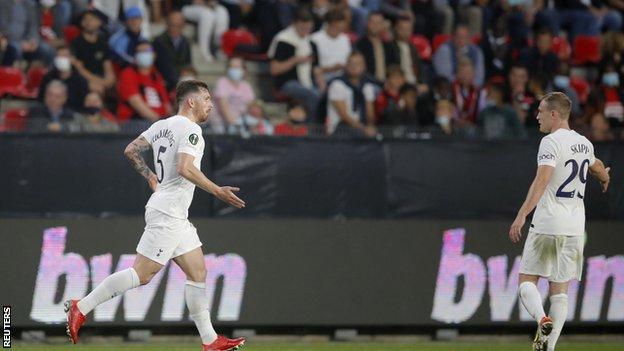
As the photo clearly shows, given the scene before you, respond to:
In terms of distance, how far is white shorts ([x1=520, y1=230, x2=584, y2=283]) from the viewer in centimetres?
1141

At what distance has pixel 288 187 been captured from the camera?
49.0 feet

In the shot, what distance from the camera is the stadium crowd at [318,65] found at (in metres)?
16.9

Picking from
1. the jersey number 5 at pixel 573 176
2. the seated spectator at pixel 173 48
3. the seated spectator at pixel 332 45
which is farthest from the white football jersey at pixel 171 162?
the seated spectator at pixel 332 45

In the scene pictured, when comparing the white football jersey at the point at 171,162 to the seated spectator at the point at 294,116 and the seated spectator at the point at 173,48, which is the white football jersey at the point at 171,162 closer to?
the seated spectator at the point at 294,116

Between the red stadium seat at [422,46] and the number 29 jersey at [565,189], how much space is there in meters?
9.76

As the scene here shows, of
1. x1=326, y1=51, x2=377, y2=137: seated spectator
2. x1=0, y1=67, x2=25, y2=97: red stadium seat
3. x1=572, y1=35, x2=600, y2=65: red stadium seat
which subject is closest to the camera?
x1=0, y1=67, x2=25, y2=97: red stadium seat

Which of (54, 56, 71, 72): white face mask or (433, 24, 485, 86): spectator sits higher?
(433, 24, 485, 86): spectator

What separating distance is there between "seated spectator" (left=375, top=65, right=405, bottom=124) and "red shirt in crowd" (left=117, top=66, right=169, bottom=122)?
9.39ft

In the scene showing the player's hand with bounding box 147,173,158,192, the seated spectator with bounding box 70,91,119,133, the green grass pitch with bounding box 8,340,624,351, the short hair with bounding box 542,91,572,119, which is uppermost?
the short hair with bounding box 542,91,572,119

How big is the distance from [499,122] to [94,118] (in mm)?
5196

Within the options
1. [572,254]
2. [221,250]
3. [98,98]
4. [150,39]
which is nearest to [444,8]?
[150,39]

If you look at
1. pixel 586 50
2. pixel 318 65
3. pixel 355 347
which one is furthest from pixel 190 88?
pixel 586 50

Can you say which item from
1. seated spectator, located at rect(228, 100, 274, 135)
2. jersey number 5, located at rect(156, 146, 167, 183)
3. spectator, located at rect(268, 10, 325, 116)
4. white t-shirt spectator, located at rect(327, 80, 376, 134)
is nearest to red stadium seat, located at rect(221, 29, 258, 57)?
spectator, located at rect(268, 10, 325, 116)

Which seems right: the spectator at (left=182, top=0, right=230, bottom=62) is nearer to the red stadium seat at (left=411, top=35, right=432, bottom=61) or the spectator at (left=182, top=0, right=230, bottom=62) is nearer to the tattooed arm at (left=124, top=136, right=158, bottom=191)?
the red stadium seat at (left=411, top=35, right=432, bottom=61)
